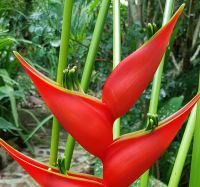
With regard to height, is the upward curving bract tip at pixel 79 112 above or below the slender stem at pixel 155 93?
above

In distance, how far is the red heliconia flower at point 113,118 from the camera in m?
0.35

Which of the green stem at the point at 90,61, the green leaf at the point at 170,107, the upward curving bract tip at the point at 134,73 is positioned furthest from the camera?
the green leaf at the point at 170,107

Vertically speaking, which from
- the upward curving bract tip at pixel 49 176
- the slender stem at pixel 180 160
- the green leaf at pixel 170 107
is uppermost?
the upward curving bract tip at pixel 49 176

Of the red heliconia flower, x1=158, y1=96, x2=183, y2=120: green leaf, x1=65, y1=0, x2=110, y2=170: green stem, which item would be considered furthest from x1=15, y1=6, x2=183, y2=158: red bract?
x1=158, y1=96, x2=183, y2=120: green leaf

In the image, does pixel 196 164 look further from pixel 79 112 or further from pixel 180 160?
pixel 79 112

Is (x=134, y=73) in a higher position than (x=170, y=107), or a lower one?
higher

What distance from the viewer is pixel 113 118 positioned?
373 millimetres

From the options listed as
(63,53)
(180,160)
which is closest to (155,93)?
(180,160)

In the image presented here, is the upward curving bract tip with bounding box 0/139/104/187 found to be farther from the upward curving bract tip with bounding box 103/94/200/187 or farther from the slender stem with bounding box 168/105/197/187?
the slender stem with bounding box 168/105/197/187

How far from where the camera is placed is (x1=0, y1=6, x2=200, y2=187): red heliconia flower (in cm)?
35

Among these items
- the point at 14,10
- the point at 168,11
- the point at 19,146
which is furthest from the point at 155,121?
the point at 14,10

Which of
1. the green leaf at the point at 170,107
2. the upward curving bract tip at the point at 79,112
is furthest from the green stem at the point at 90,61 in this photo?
the green leaf at the point at 170,107

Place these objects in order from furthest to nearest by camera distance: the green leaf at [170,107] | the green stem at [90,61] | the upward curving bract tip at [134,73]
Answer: the green leaf at [170,107], the green stem at [90,61], the upward curving bract tip at [134,73]

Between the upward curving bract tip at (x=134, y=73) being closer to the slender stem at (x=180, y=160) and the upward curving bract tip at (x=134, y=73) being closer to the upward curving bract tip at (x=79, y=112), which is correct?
the upward curving bract tip at (x=79, y=112)
